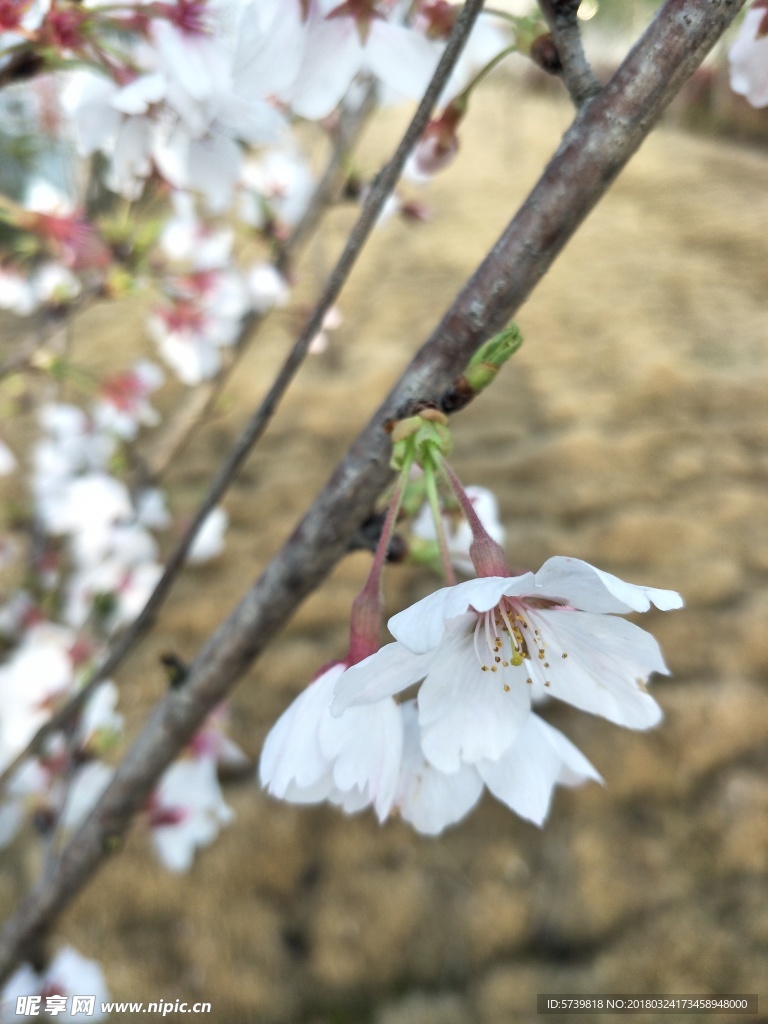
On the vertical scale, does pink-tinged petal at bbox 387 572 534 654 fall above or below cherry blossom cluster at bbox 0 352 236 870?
above

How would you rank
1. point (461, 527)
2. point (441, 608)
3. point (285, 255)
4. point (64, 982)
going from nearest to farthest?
point (441, 608) → point (461, 527) → point (64, 982) → point (285, 255)

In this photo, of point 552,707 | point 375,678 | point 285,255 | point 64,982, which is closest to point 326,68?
point 375,678

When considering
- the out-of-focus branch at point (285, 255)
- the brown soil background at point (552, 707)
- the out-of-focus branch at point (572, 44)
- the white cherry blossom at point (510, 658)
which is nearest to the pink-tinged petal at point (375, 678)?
the white cherry blossom at point (510, 658)

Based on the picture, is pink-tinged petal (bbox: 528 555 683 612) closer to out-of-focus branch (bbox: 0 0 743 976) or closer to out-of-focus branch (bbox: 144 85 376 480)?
out-of-focus branch (bbox: 0 0 743 976)

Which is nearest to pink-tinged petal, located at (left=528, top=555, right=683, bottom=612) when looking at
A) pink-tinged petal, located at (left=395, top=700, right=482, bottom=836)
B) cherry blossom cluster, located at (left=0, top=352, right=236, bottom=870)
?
pink-tinged petal, located at (left=395, top=700, right=482, bottom=836)

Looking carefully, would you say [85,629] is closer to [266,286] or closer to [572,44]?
[266,286]

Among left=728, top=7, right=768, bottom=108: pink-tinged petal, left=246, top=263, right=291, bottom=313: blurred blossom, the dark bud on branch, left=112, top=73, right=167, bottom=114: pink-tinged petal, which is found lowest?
left=246, top=263, right=291, bottom=313: blurred blossom
